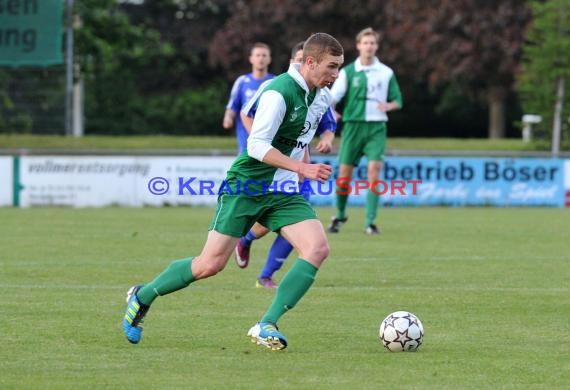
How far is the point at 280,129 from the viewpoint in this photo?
7.87 meters

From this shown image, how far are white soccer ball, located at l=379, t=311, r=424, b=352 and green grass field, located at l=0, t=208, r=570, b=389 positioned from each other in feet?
0.23

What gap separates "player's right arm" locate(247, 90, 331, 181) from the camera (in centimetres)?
757

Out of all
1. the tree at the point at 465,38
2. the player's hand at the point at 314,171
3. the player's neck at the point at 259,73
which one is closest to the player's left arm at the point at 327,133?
the player's hand at the point at 314,171

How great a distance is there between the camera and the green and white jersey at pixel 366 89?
53.7ft

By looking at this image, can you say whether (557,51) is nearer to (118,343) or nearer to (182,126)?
(118,343)

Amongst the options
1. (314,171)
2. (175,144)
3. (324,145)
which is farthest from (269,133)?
(175,144)

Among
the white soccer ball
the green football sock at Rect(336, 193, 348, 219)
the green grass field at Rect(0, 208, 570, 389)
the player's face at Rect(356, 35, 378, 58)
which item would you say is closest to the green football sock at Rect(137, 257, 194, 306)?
the green grass field at Rect(0, 208, 570, 389)

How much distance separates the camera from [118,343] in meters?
7.95

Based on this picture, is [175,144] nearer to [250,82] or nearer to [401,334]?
[250,82]

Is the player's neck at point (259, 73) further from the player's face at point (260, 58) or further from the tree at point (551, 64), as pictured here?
the tree at point (551, 64)

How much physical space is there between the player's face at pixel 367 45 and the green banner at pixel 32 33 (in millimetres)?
9271

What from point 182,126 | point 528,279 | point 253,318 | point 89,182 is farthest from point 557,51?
point 182,126

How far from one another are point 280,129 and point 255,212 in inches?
19.9

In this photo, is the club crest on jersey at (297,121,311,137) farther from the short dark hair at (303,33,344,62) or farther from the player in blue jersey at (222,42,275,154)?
the player in blue jersey at (222,42,275,154)
